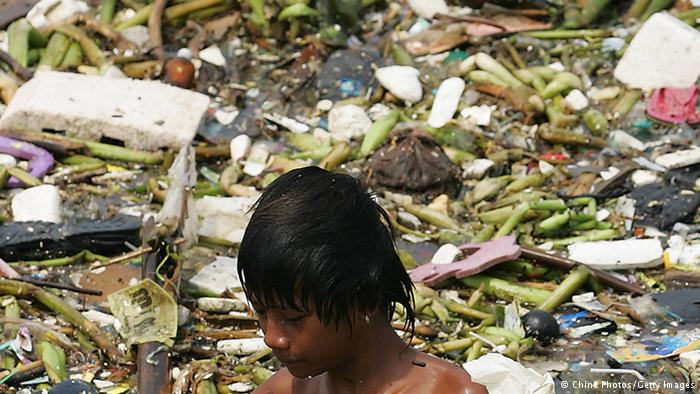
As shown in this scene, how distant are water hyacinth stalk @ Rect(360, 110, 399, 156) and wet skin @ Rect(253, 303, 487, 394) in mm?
4390

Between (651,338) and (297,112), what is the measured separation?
3.35 meters

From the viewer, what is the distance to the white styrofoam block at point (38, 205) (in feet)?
21.1

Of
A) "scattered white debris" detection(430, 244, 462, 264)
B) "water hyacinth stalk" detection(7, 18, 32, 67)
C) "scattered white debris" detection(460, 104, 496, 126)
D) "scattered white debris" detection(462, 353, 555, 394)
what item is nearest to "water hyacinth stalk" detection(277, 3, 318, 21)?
"scattered white debris" detection(460, 104, 496, 126)

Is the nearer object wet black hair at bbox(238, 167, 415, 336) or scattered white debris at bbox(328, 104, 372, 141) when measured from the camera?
wet black hair at bbox(238, 167, 415, 336)

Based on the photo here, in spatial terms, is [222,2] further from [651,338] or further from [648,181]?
[651,338]

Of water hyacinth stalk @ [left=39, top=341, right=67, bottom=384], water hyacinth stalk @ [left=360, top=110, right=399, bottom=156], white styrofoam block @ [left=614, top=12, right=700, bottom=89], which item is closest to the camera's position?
water hyacinth stalk @ [left=39, top=341, right=67, bottom=384]

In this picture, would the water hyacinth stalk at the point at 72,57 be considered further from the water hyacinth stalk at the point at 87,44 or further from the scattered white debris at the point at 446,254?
the scattered white debris at the point at 446,254

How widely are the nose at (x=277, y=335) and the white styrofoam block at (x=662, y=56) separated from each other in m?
5.70

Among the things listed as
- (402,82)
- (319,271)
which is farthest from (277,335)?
(402,82)

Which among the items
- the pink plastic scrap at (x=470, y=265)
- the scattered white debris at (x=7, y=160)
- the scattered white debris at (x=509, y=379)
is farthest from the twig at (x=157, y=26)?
the scattered white debris at (x=509, y=379)

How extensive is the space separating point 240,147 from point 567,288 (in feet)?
8.19

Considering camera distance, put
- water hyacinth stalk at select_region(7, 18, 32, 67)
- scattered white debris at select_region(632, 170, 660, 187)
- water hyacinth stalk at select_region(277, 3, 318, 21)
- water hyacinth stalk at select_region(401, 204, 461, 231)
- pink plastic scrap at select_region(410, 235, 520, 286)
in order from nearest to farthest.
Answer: pink plastic scrap at select_region(410, 235, 520, 286) < water hyacinth stalk at select_region(401, 204, 461, 231) < scattered white debris at select_region(632, 170, 660, 187) < water hyacinth stalk at select_region(7, 18, 32, 67) < water hyacinth stalk at select_region(277, 3, 318, 21)

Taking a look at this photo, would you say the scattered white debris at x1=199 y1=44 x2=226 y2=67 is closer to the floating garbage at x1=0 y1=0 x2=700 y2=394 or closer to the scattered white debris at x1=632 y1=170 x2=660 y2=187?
the floating garbage at x1=0 y1=0 x2=700 y2=394

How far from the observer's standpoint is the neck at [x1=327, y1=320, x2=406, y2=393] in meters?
2.72
